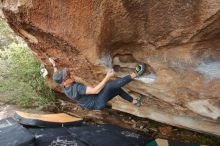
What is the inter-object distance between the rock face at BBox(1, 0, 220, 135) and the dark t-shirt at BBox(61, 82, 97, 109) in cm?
43

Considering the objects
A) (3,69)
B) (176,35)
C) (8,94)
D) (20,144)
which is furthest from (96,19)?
(3,69)

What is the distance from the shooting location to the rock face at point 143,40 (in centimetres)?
425

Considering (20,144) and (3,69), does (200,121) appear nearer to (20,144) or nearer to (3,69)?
(20,144)

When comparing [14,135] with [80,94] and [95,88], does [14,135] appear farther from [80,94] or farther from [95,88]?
[95,88]

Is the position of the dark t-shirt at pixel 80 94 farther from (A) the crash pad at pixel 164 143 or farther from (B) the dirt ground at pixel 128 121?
(B) the dirt ground at pixel 128 121

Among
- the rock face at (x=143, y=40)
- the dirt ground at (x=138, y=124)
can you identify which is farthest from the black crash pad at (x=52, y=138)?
the rock face at (x=143, y=40)

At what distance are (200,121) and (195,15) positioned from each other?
232cm

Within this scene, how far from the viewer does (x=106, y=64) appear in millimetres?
5160

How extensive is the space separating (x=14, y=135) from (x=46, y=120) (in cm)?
108

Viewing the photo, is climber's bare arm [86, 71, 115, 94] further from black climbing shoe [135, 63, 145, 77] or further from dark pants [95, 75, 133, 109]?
black climbing shoe [135, 63, 145, 77]

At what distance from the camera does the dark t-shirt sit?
499cm

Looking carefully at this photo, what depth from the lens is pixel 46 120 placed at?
7.11m

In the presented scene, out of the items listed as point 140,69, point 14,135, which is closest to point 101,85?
point 140,69

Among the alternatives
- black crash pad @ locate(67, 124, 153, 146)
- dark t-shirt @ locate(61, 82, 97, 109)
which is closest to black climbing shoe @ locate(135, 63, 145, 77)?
dark t-shirt @ locate(61, 82, 97, 109)
